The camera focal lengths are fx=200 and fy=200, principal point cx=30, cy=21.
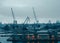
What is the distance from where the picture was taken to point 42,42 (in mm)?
14781

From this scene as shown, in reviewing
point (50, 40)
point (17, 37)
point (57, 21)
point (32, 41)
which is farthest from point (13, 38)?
point (57, 21)

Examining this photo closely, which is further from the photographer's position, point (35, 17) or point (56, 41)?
point (35, 17)

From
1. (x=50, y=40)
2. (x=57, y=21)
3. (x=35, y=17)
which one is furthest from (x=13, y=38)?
(x=35, y=17)

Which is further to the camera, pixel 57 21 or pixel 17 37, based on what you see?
pixel 57 21

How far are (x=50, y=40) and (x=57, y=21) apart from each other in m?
43.7

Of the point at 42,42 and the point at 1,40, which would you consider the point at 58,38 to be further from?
the point at 1,40

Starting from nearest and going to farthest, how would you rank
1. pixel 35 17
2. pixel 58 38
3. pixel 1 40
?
pixel 58 38 < pixel 1 40 < pixel 35 17

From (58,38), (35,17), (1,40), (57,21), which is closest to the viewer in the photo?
(58,38)

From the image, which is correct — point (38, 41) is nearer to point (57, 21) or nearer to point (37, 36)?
point (37, 36)

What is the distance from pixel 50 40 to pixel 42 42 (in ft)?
1.99

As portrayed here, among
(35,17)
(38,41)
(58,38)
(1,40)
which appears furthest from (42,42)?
(35,17)

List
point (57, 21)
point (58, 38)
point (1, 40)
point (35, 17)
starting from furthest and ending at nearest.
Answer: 1. point (35, 17)
2. point (57, 21)
3. point (1, 40)
4. point (58, 38)

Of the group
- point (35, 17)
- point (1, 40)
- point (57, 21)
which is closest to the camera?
point (1, 40)

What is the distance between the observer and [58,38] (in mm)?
14695
